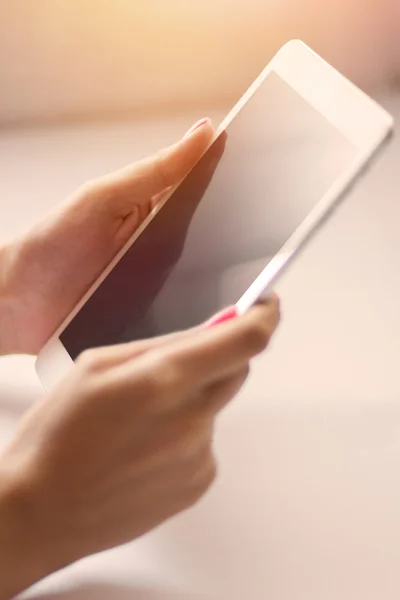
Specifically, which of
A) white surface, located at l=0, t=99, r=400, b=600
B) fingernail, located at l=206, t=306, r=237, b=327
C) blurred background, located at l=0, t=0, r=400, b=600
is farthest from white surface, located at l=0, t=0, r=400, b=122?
fingernail, located at l=206, t=306, r=237, b=327

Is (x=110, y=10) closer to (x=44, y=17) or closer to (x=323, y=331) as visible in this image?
(x=44, y=17)

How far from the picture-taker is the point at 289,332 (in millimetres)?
546

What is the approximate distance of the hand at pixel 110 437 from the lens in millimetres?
350

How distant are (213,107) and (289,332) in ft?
1.07

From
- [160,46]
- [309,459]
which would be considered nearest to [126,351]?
[309,459]

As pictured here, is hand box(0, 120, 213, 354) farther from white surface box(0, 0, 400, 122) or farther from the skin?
white surface box(0, 0, 400, 122)

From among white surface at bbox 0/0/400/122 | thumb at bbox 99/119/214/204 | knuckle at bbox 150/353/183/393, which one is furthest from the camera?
white surface at bbox 0/0/400/122

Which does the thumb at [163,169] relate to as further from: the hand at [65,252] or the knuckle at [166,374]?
the knuckle at [166,374]

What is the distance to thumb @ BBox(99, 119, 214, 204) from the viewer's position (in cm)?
49

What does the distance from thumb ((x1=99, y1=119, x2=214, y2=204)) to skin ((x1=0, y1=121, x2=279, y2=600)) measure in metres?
0.14

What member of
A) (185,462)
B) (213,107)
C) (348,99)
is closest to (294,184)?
(348,99)

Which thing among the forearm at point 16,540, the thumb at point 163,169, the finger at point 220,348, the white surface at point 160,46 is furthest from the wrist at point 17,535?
the white surface at point 160,46

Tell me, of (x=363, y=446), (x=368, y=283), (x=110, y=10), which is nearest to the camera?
(x=363, y=446)

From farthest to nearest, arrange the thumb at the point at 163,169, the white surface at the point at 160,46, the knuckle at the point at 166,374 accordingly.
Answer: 1. the white surface at the point at 160,46
2. the thumb at the point at 163,169
3. the knuckle at the point at 166,374
